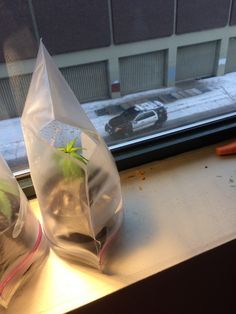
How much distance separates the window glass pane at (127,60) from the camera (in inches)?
19.7

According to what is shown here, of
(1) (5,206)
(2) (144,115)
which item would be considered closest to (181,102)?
(2) (144,115)

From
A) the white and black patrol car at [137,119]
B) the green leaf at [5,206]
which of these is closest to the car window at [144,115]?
the white and black patrol car at [137,119]

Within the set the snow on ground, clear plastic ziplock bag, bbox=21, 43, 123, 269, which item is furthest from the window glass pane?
clear plastic ziplock bag, bbox=21, 43, 123, 269

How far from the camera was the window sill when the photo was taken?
1.52 ft

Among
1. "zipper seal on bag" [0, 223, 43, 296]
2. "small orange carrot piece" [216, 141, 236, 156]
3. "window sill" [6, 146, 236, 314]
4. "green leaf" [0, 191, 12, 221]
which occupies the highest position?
"green leaf" [0, 191, 12, 221]

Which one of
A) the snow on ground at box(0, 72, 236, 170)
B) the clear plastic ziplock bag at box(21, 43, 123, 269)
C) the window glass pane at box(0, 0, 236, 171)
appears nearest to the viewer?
the clear plastic ziplock bag at box(21, 43, 123, 269)

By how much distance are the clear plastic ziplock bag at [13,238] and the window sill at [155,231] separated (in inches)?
1.4

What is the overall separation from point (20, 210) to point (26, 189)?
147mm

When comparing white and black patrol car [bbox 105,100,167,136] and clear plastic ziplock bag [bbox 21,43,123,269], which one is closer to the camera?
clear plastic ziplock bag [bbox 21,43,123,269]

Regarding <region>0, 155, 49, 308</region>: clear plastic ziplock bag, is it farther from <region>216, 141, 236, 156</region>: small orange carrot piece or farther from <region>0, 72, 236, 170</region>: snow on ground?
<region>216, 141, 236, 156</region>: small orange carrot piece

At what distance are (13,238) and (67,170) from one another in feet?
Result: 0.43

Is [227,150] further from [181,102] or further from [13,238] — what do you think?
[13,238]

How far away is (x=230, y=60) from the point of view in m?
A: 0.73

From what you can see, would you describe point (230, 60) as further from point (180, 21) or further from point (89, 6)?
point (89, 6)
